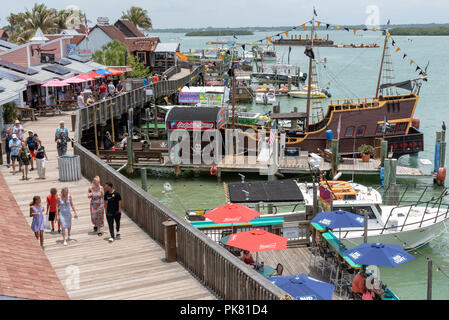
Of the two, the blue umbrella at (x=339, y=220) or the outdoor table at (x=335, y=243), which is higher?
the blue umbrella at (x=339, y=220)

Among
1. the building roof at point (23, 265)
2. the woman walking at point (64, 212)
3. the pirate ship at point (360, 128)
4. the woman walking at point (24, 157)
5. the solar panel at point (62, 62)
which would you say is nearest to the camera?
the building roof at point (23, 265)

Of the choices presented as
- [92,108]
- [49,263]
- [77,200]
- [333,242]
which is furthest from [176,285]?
[92,108]

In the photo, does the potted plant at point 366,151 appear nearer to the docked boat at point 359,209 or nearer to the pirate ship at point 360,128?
the pirate ship at point 360,128

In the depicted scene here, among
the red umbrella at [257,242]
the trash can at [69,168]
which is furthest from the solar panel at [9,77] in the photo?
the red umbrella at [257,242]

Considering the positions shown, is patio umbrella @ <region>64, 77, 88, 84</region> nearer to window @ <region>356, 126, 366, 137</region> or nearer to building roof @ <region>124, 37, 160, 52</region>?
window @ <region>356, 126, 366, 137</region>

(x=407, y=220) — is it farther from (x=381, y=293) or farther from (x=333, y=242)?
(x=381, y=293)

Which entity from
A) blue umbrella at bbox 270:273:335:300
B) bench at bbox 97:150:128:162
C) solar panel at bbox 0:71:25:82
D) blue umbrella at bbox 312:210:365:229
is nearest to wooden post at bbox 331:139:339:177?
bench at bbox 97:150:128:162

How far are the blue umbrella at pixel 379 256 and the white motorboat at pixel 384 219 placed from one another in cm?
426

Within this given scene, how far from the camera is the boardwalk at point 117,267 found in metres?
9.98

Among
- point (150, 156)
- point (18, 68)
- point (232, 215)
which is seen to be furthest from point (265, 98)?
point (232, 215)

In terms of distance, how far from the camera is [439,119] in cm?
5803

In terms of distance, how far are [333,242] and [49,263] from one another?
31.7 feet

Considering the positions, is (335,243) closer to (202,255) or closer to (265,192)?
(265,192)

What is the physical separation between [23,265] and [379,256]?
8789 millimetres
